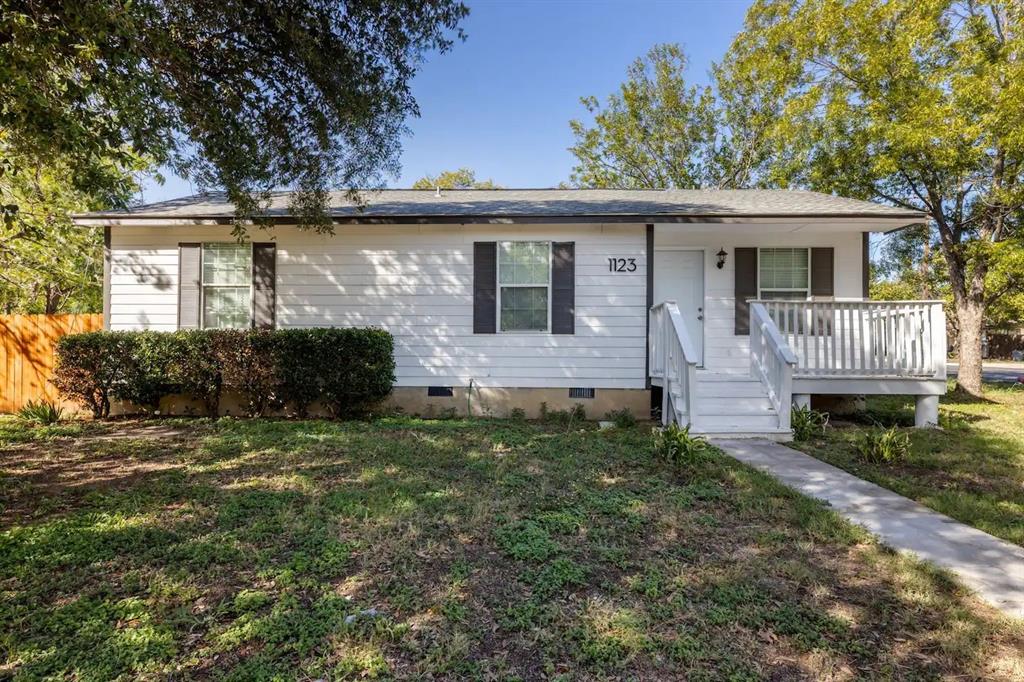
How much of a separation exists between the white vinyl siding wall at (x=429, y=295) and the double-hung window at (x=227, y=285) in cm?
24

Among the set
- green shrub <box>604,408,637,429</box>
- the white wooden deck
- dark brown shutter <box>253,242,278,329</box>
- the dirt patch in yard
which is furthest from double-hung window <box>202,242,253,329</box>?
the white wooden deck

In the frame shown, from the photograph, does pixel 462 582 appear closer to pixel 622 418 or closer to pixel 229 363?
pixel 622 418

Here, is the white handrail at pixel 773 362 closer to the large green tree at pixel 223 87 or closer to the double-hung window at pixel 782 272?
the double-hung window at pixel 782 272

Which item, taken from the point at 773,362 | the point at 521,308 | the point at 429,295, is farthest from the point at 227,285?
the point at 773,362

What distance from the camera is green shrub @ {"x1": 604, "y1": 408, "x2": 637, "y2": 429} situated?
6.92 metres

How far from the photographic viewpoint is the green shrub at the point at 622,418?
692 cm

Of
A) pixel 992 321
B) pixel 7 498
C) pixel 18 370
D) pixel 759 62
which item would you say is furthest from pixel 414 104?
pixel 992 321

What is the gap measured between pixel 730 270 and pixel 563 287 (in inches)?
112

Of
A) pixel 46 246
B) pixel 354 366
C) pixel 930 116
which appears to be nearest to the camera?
pixel 354 366

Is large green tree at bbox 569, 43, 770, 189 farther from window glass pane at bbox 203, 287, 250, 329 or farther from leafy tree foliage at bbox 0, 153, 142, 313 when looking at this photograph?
leafy tree foliage at bbox 0, 153, 142, 313

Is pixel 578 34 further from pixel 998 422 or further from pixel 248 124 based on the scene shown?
pixel 998 422

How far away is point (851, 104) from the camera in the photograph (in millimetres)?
10172

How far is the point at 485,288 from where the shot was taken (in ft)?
25.3

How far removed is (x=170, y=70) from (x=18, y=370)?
21.0ft
